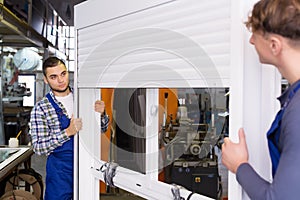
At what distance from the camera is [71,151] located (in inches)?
101

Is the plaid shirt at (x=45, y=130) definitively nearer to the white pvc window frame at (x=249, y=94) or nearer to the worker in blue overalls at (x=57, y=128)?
the worker in blue overalls at (x=57, y=128)

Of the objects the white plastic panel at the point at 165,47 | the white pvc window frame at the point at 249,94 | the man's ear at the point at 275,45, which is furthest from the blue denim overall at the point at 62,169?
the man's ear at the point at 275,45

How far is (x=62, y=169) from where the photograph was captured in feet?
8.46

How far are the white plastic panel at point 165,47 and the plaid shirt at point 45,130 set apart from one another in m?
0.51

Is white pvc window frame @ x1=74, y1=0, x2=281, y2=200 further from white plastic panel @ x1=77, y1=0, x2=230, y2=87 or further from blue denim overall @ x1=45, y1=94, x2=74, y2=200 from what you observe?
blue denim overall @ x1=45, y1=94, x2=74, y2=200

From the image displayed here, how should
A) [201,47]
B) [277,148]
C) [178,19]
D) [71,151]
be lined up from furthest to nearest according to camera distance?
[71,151], [178,19], [201,47], [277,148]

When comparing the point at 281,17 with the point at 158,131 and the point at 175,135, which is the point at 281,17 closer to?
the point at 158,131

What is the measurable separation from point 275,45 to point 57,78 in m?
1.88

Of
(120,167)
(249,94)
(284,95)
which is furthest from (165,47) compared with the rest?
(120,167)

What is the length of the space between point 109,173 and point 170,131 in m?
0.47

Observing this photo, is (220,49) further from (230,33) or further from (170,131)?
(170,131)

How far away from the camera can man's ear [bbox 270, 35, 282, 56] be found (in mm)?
927

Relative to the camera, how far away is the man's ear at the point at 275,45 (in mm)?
927

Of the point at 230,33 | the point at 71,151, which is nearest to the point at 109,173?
the point at 71,151
